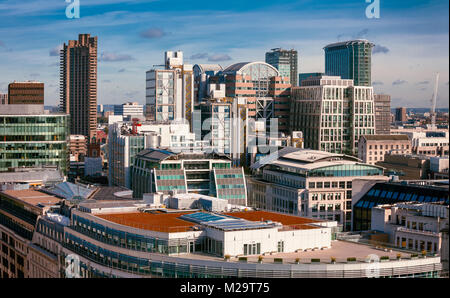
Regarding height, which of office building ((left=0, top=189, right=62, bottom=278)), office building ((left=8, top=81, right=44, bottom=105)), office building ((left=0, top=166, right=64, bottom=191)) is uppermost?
office building ((left=8, top=81, right=44, bottom=105))

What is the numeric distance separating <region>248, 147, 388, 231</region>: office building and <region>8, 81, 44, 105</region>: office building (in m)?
80.3

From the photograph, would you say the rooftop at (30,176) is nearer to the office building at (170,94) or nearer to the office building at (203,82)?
the office building at (170,94)

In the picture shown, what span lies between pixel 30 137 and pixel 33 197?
27.9m

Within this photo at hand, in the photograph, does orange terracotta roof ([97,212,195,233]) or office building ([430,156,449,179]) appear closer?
orange terracotta roof ([97,212,195,233])

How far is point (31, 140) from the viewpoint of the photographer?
104 meters

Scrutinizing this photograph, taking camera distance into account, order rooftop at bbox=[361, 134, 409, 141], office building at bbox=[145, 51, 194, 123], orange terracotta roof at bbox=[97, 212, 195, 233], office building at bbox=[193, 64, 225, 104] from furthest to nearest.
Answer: office building at bbox=[193, 64, 225, 104]
rooftop at bbox=[361, 134, 409, 141]
office building at bbox=[145, 51, 194, 123]
orange terracotta roof at bbox=[97, 212, 195, 233]

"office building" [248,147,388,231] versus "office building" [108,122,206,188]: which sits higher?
"office building" [108,122,206,188]

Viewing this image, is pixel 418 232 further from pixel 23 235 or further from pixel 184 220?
pixel 23 235

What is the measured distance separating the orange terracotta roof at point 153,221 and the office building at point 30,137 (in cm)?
5125

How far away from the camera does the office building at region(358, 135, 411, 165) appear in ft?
435

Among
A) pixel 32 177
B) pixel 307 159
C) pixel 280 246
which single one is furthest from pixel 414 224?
pixel 32 177

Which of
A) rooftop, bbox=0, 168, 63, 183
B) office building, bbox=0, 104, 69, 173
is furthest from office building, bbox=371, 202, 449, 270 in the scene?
office building, bbox=0, 104, 69, 173

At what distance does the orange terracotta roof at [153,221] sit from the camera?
1849 inches

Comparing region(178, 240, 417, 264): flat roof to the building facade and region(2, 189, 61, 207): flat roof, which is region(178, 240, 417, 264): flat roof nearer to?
the building facade
